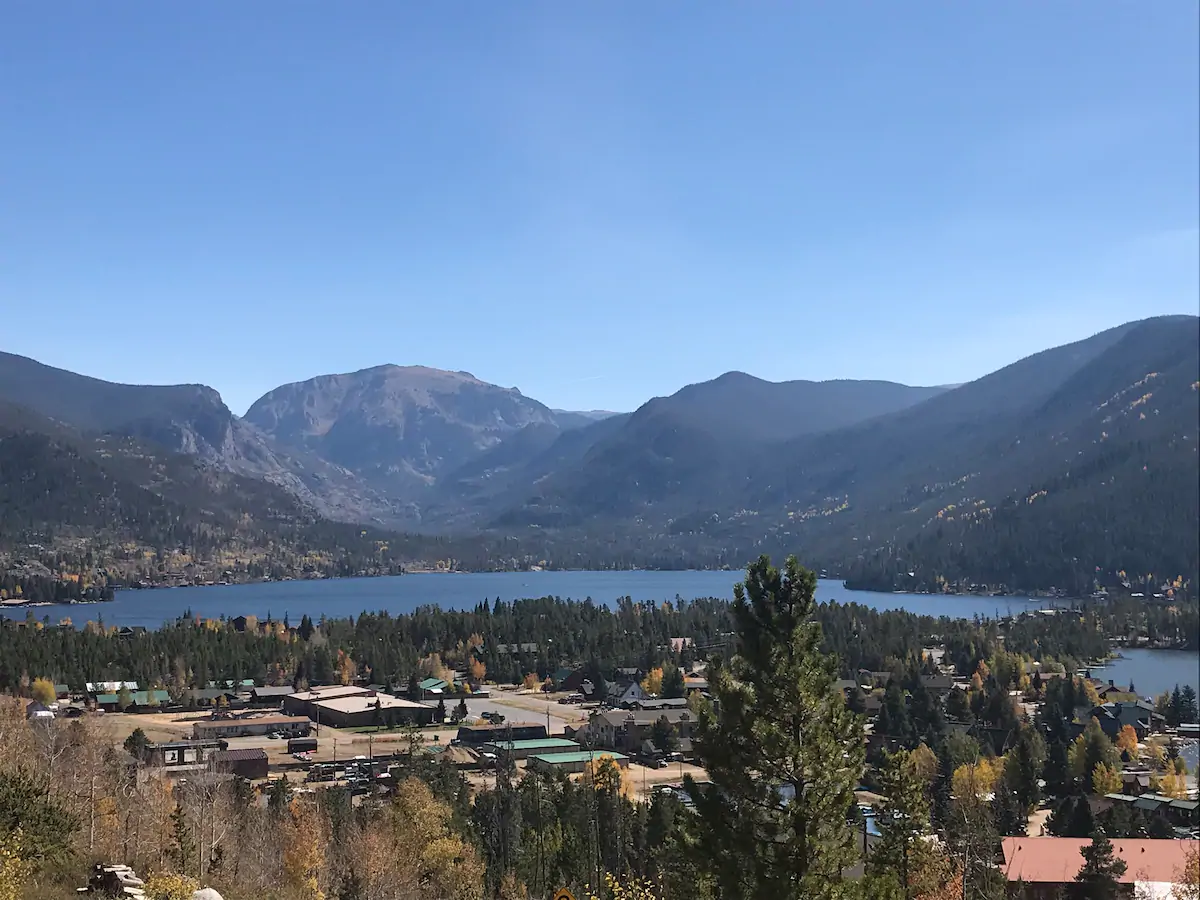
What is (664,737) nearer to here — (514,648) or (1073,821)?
(1073,821)

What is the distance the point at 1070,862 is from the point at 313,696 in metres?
70.1

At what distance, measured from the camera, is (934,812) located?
47.5m

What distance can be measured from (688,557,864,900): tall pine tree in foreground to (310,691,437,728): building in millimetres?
68084

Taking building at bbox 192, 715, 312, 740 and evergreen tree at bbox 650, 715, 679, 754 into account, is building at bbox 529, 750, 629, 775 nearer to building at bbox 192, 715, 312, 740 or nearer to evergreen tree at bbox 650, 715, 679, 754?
evergreen tree at bbox 650, 715, 679, 754

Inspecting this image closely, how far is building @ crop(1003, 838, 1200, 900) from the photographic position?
3591 centimetres

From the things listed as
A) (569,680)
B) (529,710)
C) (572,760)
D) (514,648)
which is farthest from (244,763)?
(514,648)

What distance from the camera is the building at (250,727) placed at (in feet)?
250

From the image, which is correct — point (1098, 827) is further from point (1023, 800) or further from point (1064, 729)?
point (1064, 729)

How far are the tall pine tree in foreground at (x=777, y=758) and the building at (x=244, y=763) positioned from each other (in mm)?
48405

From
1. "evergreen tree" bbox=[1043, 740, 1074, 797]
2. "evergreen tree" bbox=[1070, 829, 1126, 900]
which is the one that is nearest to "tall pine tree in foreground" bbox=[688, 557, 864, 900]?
"evergreen tree" bbox=[1070, 829, 1126, 900]

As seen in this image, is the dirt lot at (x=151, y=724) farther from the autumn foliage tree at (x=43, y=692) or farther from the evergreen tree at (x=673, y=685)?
the evergreen tree at (x=673, y=685)

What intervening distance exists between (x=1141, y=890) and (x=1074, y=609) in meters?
148

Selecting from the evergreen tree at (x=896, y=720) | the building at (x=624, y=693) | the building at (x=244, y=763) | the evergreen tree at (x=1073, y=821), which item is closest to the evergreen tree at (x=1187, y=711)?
the evergreen tree at (x=896, y=720)

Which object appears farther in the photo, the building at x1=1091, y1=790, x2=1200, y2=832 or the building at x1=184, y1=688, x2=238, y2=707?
the building at x1=184, y1=688, x2=238, y2=707
